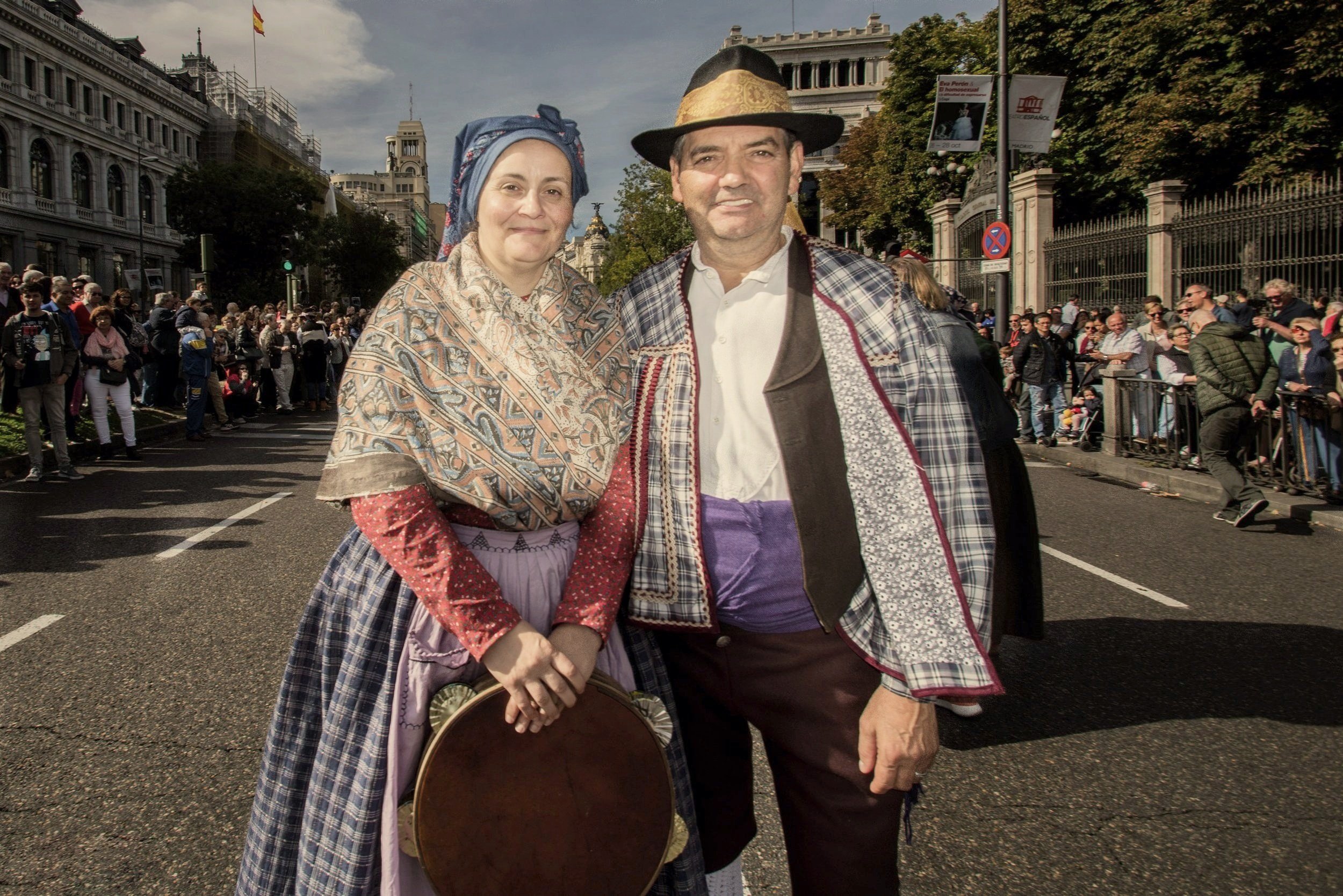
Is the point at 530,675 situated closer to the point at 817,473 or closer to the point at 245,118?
the point at 817,473

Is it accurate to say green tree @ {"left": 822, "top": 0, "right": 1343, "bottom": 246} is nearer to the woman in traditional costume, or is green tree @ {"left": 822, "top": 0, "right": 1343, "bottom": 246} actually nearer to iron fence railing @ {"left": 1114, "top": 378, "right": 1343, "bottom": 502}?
iron fence railing @ {"left": 1114, "top": 378, "right": 1343, "bottom": 502}

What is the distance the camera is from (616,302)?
7.11ft

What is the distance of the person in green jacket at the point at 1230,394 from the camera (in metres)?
8.12

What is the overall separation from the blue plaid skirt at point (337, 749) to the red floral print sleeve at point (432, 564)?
14 cm

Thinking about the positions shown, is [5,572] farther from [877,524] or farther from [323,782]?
[877,524]

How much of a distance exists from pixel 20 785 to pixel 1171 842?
369cm

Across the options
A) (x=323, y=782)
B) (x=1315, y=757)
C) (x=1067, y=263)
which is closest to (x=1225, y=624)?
(x=1315, y=757)

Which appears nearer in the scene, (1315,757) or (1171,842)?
(1171,842)

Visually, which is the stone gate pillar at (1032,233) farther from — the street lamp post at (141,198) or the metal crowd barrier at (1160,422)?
the street lamp post at (141,198)

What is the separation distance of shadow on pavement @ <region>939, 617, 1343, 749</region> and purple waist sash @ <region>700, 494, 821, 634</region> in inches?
81.2

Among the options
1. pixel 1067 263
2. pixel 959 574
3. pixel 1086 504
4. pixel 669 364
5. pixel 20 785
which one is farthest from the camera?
pixel 1067 263

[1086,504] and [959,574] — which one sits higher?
[959,574]

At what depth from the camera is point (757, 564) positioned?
191cm

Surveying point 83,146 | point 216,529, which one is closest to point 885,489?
point 216,529
